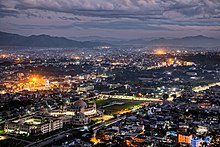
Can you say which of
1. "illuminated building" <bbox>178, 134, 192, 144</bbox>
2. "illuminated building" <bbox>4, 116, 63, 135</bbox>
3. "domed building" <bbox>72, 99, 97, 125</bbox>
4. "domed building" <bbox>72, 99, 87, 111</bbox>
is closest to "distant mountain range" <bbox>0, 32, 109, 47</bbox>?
"domed building" <bbox>72, 99, 87, 111</bbox>

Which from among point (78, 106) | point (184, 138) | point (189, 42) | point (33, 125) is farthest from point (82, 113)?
point (189, 42)

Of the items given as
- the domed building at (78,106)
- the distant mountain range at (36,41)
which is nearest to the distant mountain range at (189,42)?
the distant mountain range at (36,41)

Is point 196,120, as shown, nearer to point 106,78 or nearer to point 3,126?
point 3,126

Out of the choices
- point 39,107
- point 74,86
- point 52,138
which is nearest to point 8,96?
point 39,107

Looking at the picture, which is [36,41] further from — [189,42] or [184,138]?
[184,138]

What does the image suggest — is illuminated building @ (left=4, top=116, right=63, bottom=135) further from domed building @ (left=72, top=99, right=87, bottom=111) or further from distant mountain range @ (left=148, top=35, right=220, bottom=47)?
distant mountain range @ (left=148, top=35, right=220, bottom=47)

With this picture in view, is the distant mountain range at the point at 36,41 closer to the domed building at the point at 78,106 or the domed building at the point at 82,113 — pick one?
the domed building at the point at 78,106
